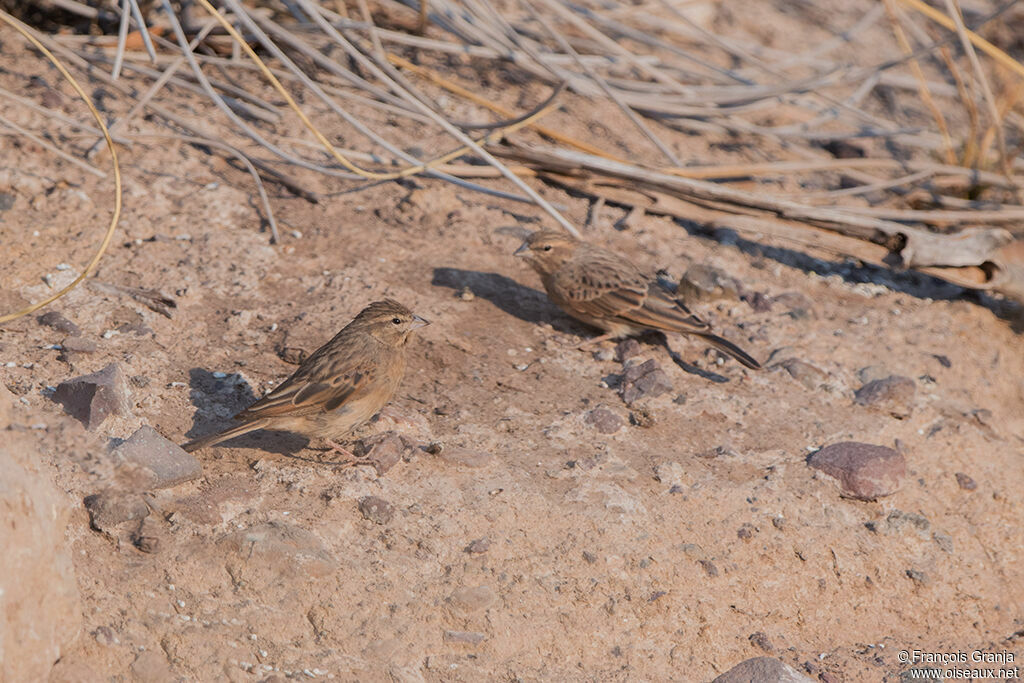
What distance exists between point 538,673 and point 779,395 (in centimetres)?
235

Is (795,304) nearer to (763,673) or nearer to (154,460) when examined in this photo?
(763,673)

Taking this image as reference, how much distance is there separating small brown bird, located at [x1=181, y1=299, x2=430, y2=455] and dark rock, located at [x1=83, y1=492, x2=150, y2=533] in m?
0.37

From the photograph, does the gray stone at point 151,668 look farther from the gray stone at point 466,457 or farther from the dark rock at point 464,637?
the gray stone at point 466,457

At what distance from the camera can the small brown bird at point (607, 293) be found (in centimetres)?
561

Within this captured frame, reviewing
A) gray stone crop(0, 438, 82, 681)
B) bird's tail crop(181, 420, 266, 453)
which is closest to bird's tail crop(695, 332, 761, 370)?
bird's tail crop(181, 420, 266, 453)

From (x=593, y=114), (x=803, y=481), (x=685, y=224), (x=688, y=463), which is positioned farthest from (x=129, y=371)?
(x=593, y=114)

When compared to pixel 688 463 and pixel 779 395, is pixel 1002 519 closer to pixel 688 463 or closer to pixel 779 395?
pixel 779 395

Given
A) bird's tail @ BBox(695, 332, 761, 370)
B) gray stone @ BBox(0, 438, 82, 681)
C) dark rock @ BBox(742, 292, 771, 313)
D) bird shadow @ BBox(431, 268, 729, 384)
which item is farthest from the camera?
dark rock @ BBox(742, 292, 771, 313)

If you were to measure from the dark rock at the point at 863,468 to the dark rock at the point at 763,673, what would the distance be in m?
Answer: 1.10

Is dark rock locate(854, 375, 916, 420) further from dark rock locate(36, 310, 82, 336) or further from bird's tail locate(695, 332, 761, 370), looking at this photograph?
dark rock locate(36, 310, 82, 336)

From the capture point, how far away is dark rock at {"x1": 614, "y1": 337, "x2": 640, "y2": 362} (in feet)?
18.7

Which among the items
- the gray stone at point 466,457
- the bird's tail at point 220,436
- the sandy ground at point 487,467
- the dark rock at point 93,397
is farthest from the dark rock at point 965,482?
the dark rock at point 93,397

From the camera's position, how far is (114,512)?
12.2 feet

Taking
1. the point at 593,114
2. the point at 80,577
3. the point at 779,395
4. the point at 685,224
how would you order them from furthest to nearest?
1. the point at 593,114
2. the point at 685,224
3. the point at 779,395
4. the point at 80,577
